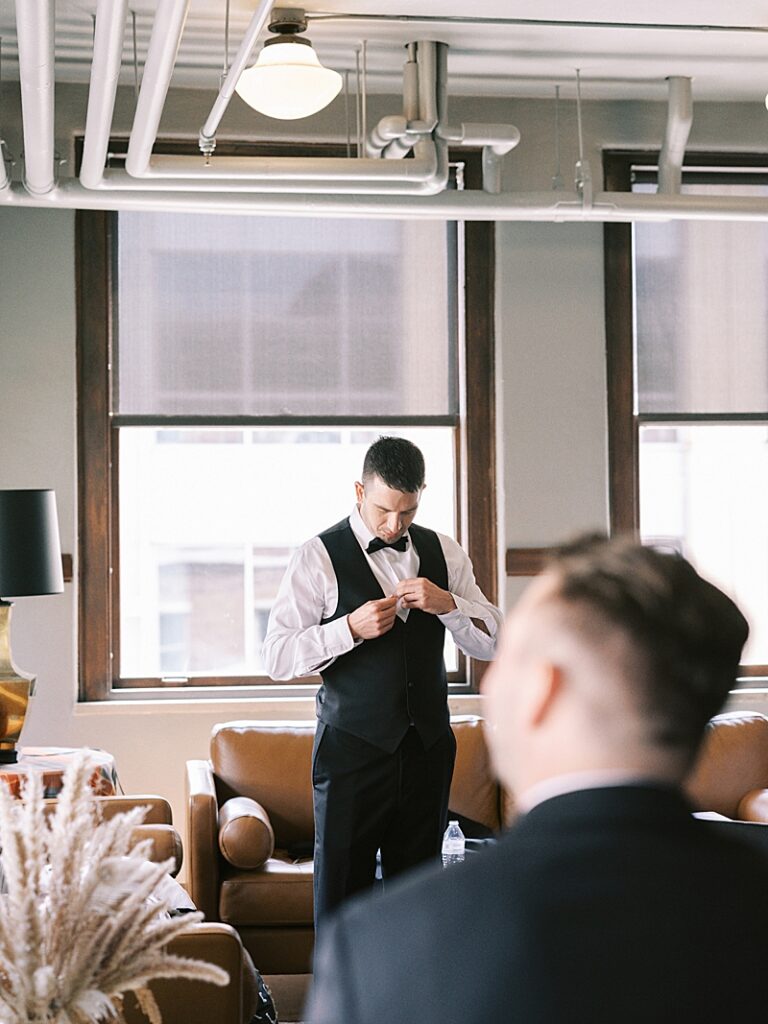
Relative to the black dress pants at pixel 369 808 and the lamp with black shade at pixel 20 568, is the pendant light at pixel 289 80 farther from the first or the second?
the black dress pants at pixel 369 808

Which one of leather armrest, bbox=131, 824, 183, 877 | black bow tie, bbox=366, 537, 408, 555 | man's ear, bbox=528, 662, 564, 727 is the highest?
black bow tie, bbox=366, 537, 408, 555

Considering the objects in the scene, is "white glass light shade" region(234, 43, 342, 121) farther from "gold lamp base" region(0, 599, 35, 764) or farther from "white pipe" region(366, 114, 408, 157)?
"gold lamp base" region(0, 599, 35, 764)

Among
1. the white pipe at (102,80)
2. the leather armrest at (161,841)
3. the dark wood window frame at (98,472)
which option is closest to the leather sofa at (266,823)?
the dark wood window frame at (98,472)

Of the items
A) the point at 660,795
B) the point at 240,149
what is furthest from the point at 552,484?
the point at 660,795

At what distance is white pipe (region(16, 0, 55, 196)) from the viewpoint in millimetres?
3223

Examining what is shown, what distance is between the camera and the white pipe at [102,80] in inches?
128

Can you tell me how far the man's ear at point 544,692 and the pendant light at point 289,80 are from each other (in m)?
3.49

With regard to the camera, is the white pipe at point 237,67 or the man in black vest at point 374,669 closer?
the man in black vest at point 374,669

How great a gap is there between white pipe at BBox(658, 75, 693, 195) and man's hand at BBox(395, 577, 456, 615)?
104 inches

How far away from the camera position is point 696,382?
5809 mm

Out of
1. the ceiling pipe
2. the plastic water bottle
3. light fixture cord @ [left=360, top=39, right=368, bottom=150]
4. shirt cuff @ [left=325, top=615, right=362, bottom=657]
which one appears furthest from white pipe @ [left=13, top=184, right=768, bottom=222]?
the plastic water bottle

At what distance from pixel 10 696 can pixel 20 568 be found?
0.44 metres

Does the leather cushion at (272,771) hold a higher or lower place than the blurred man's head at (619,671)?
lower

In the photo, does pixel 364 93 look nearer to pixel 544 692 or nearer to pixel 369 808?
pixel 369 808
